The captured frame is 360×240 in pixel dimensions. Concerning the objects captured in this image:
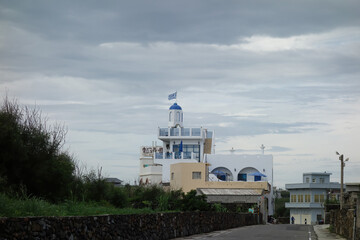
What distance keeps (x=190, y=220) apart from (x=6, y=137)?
10.1 metres

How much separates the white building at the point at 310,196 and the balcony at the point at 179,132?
18.5 meters

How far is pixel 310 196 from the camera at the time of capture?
9769cm

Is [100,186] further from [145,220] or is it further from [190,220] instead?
[145,220]

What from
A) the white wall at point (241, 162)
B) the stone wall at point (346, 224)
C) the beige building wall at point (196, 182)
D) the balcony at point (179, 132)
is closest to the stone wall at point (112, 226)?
the stone wall at point (346, 224)

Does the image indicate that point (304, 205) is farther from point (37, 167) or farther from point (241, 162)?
point (37, 167)

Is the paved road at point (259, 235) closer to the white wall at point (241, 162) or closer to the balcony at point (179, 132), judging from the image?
the white wall at point (241, 162)

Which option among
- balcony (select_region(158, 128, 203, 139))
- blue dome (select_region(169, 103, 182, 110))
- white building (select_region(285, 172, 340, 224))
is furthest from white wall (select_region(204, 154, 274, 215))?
blue dome (select_region(169, 103, 182, 110))

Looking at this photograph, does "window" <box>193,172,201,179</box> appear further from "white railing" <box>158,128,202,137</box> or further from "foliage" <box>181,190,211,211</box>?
"foliage" <box>181,190,211,211</box>

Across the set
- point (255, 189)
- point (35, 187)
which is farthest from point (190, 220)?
point (255, 189)

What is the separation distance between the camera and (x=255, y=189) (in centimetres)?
7781

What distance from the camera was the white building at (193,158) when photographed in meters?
93.0

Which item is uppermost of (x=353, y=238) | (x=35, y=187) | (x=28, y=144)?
(x=28, y=144)

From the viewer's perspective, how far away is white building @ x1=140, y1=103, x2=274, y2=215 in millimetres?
93000

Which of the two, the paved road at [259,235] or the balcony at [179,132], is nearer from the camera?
the paved road at [259,235]
